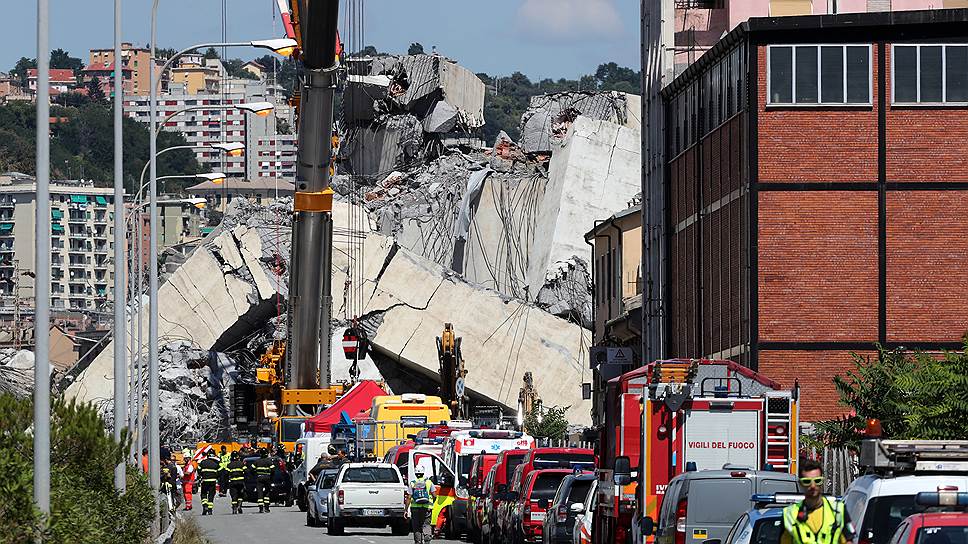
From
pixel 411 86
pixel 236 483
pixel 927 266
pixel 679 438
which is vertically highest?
pixel 411 86

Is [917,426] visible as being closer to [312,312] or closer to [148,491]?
[148,491]

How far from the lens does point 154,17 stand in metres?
38.1

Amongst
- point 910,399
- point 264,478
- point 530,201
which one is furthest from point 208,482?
point 530,201

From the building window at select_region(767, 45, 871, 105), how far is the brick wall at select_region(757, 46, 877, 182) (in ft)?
0.76

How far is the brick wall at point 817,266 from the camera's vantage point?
47.4 meters

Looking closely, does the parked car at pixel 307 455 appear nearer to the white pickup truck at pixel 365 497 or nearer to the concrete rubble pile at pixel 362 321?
the white pickup truck at pixel 365 497

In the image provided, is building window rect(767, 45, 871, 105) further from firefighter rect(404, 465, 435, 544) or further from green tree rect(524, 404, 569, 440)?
green tree rect(524, 404, 569, 440)

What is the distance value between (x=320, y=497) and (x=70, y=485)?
1854 cm

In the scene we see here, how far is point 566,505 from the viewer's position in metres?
27.1

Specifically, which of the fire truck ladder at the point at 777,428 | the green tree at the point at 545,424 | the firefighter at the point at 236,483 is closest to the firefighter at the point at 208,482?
the firefighter at the point at 236,483

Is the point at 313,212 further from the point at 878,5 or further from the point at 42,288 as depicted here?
the point at 42,288

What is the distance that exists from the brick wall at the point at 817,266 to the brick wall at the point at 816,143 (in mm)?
495

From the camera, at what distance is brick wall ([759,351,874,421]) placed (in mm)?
46906

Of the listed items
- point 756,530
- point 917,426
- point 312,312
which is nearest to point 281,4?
point 312,312
